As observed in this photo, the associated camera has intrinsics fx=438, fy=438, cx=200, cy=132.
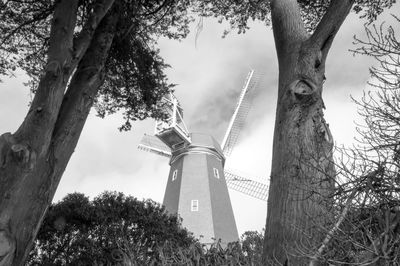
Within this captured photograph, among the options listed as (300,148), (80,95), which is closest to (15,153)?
(80,95)

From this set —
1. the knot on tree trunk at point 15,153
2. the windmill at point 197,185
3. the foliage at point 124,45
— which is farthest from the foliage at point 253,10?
the windmill at point 197,185

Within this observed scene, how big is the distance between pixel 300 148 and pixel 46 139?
6.56 feet

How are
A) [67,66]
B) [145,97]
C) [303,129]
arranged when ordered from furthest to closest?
[145,97]
[67,66]
[303,129]

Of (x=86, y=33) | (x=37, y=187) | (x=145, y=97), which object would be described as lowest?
(x=37, y=187)

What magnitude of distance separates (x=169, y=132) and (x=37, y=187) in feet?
88.3

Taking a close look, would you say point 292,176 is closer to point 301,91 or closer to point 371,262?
point 301,91

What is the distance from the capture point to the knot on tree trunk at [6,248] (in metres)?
2.93

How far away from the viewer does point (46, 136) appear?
11.4 feet

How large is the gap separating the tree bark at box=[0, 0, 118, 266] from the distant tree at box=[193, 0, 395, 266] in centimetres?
174

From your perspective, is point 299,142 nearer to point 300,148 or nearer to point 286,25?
point 300,148

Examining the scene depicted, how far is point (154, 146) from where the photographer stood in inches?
1415

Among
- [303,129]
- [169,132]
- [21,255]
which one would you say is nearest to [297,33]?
[303,129]

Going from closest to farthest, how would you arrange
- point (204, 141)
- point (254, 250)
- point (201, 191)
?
point (254, 250) < point (201, 191) < point (204, 141)

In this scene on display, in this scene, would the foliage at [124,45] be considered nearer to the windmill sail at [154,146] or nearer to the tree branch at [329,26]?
the tree branch at [329,26]
